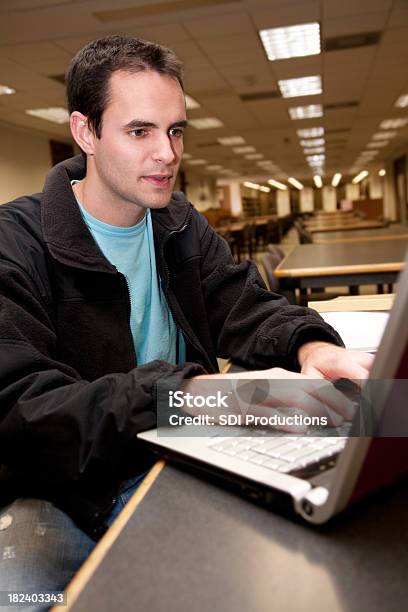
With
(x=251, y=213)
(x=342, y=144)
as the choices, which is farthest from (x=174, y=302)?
(x=251, y=213)

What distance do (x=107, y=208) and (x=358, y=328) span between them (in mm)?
625

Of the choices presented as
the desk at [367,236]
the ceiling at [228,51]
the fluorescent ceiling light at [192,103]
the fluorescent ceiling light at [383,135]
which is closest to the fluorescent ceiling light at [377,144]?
the fluorescent ceiling light at [383,135]

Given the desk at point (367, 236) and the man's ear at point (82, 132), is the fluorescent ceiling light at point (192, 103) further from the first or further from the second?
the man's ear at point (82, 132)

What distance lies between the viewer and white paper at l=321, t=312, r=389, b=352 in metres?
1.06

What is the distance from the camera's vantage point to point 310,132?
11.9m

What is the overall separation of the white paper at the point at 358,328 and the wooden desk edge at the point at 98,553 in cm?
A: 58

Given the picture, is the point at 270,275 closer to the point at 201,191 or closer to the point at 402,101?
the point at 402,101

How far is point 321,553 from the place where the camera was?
18.0 inches

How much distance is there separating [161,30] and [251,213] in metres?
27.0

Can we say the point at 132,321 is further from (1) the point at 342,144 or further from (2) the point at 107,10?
(1) the point at 342,144

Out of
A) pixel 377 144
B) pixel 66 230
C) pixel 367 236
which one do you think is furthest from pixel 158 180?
pixel 377 144

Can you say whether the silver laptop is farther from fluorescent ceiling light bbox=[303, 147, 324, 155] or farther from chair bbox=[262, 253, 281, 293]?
fluorescent ceiling light bbox=[303, 147, 324, 155]

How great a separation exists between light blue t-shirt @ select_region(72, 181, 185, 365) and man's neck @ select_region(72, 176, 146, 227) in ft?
0.05

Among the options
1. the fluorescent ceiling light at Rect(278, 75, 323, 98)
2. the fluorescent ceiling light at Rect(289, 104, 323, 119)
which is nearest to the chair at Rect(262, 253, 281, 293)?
the fluorescent ceiling light at Rect(278, 75, 323, 98)
